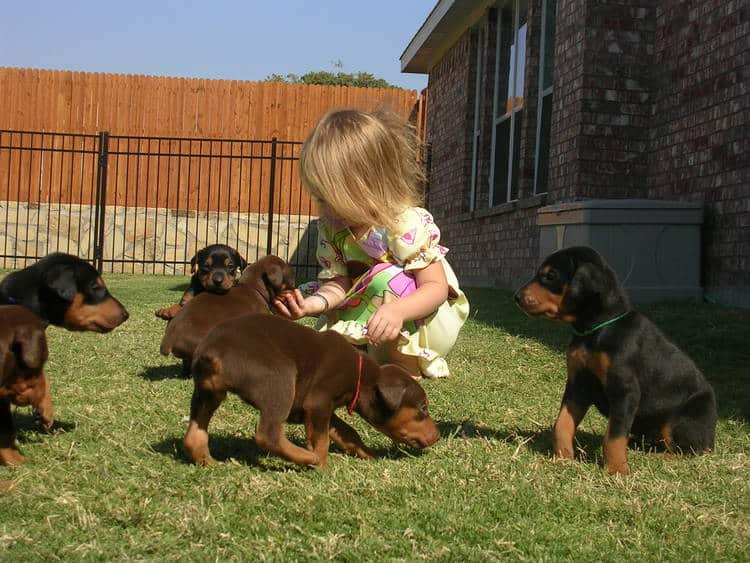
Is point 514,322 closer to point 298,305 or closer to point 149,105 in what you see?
point 298,305

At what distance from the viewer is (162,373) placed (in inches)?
239

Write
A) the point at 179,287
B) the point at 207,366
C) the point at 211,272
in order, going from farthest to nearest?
the point at 179,287 < the point at 211,272 < the point at 207,366

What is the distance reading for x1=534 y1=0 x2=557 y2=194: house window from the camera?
12812mm

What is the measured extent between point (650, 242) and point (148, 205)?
13684mm

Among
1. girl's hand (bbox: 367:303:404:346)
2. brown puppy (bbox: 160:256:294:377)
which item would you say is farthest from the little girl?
brown puppy (bbox: 160:256:294:377)

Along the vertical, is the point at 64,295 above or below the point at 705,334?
above

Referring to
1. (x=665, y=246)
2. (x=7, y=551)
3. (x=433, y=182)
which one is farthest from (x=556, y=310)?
(x=433, y=182)

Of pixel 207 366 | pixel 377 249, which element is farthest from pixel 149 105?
pixel 207 366

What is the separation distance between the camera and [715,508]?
315cm

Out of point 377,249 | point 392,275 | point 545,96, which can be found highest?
point 545,96

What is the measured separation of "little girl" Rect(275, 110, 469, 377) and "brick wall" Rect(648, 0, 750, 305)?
4.19 m

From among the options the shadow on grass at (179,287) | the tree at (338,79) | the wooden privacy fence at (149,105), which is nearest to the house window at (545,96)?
the shadow on grass at (179,287)

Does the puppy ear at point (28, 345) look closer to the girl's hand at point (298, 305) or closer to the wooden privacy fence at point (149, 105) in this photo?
the girl's hand at point (298, 305)

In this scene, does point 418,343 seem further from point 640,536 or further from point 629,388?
point 640,536
